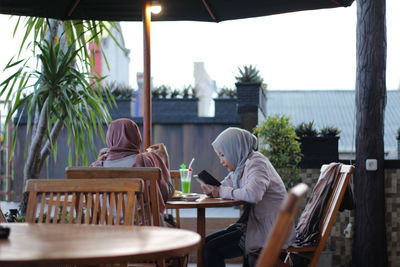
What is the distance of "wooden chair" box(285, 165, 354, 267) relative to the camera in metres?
3.21

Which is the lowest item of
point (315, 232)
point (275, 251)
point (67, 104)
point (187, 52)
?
point (315, 232)

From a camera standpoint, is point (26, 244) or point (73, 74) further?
point (73, 74)

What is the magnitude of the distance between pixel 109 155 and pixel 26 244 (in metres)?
1.99

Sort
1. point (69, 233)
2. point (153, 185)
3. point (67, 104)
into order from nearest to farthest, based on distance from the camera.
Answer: point (69, 233)
point (153, 185)
point (67, 104)

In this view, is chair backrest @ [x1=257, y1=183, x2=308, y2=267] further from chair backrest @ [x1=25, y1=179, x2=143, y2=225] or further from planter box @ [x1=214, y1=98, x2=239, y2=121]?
planter box @ [x1=214, y1=98, x2=239, y2=121]

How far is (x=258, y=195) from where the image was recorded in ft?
11.4

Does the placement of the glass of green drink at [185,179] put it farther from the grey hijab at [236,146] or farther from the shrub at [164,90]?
the shrub at [164,90]

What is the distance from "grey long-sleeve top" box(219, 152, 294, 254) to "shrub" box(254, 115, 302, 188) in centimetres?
191

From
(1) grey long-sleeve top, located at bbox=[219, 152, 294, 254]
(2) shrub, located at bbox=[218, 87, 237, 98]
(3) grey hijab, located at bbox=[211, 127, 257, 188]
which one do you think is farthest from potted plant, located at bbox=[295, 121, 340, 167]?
(2) shrub, located at bbox=[218, 87, 237, 98]

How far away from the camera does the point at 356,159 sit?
5.45 metres

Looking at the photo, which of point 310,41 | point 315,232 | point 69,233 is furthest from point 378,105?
point 310,41

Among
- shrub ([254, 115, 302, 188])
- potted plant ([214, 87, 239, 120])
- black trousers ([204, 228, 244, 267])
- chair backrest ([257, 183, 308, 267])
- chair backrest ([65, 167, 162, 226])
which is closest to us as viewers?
chair backrest ([257, 183, 308, 267])

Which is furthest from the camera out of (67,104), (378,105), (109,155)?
(378,105)

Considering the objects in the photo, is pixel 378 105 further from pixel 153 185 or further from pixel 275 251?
pixel 275 251
